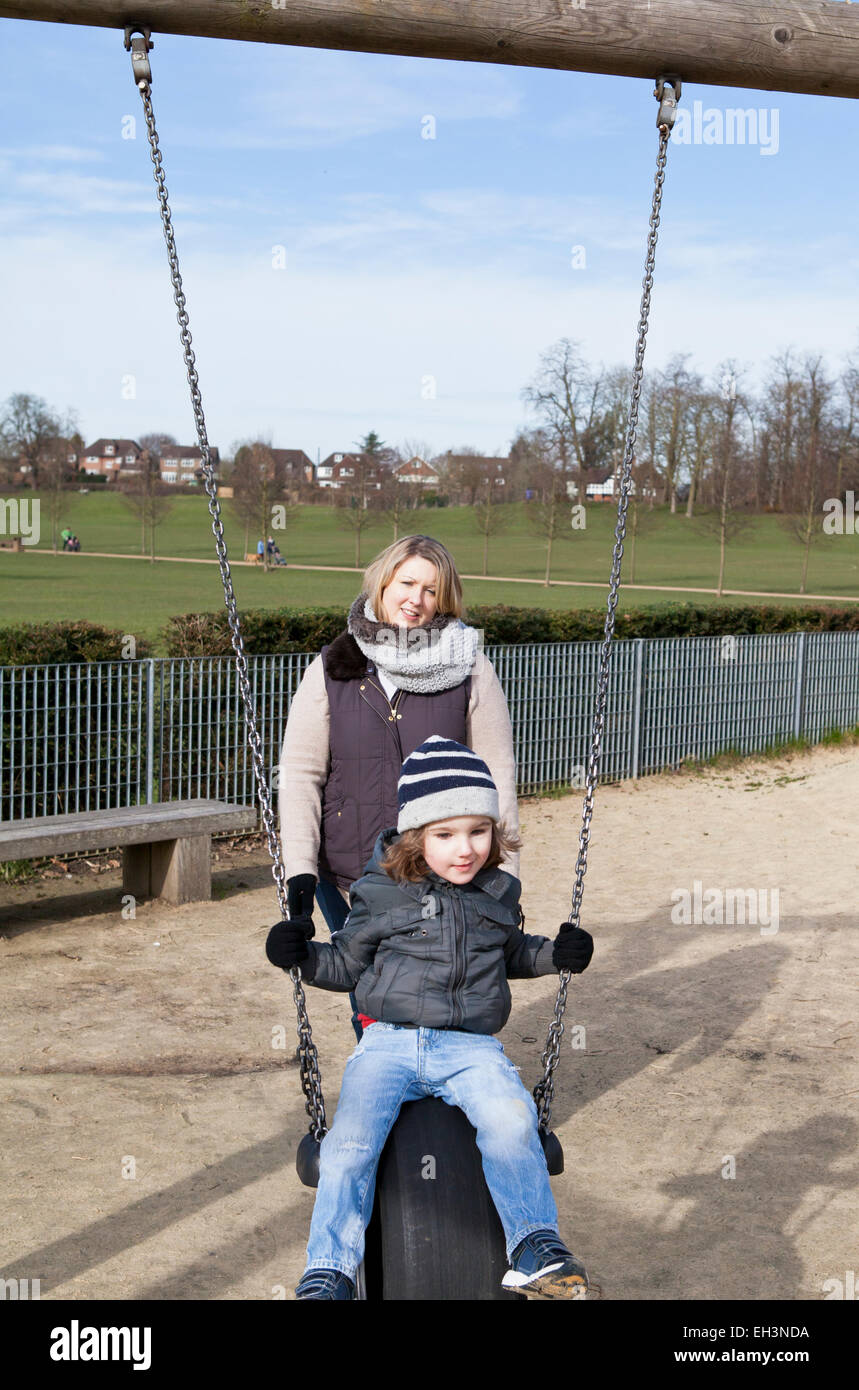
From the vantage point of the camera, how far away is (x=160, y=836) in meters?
8.21

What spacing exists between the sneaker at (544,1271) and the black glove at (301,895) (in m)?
0.86

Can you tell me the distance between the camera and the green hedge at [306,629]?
367 inches

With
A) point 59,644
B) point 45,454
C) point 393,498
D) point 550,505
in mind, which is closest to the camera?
point 59,644

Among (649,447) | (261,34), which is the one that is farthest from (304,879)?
(649,447)

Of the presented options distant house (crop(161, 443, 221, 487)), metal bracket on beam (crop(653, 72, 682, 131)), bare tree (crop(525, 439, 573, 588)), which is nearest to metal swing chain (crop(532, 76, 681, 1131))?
metal bracket on beam (crop(653, 72, 682, 131))

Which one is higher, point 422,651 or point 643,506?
point 643,506

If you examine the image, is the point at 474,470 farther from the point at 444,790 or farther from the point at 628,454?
the point at 444,790

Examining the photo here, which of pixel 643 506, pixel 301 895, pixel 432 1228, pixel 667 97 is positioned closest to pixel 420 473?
pixel 643 506

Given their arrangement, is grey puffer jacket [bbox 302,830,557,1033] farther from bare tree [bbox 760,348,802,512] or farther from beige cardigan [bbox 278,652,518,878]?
bare tree [bbox 760,348,802,512]

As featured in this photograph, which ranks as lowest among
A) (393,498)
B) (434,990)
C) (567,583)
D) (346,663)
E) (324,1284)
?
(324,1284)

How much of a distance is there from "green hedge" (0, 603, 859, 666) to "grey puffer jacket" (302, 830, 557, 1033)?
643 cm

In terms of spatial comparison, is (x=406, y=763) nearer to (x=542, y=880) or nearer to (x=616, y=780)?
(x=542, y=880)

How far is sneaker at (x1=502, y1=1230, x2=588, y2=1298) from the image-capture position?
2.75 metres

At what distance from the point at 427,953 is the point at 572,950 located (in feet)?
1.24
